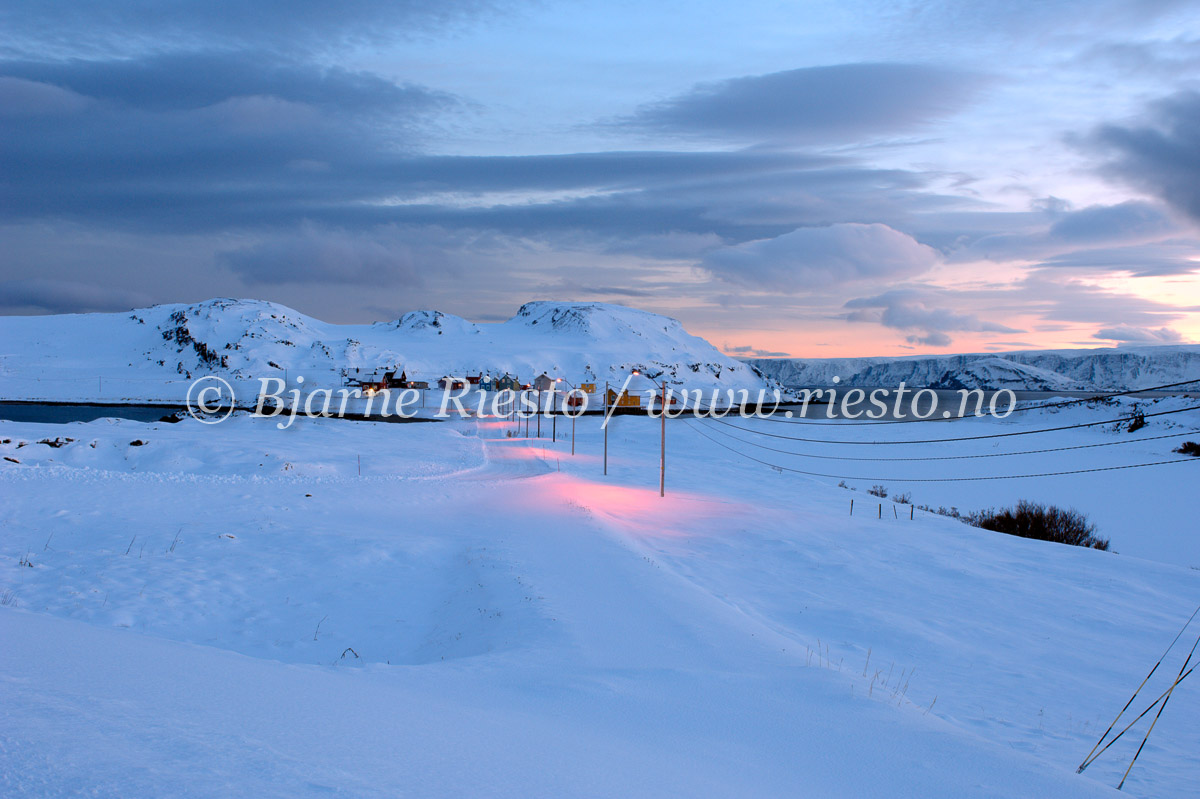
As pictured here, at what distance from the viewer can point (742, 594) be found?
40.5ft

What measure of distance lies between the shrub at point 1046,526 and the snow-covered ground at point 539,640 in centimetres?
191

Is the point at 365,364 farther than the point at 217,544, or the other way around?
the point at 365,364

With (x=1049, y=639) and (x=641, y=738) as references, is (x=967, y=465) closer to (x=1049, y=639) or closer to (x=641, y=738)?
(x=1049, y=639)

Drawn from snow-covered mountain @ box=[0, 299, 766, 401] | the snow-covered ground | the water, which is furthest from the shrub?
snow-covered mountain @ box=[0, 299, 766, 401]

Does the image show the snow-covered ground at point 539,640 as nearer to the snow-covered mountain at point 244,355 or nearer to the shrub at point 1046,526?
the shrub at point 1046,526

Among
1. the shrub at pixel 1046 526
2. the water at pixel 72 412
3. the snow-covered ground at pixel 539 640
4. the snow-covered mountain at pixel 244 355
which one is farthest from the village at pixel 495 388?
the snow-covered ground at pixel 539 640

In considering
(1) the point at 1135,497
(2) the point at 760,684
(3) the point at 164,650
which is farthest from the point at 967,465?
(3) the point at 164,650

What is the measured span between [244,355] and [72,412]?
55.8 meters

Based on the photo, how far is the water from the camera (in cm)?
7675

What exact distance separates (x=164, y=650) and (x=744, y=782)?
4820mm

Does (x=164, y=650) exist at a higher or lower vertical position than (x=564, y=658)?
higher

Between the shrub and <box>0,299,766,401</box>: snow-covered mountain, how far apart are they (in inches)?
4171

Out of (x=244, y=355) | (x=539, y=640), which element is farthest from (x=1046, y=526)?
(x=244, y=355)

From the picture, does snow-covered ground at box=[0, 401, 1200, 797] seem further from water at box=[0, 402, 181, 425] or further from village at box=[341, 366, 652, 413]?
water at box=[0, 402, 181, 425]
